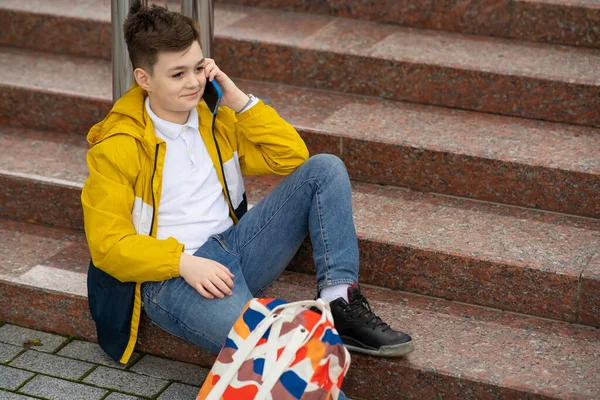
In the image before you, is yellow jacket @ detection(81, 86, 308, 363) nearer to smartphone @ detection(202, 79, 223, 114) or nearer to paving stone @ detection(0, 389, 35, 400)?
smartphone @ detection(202, 79, 223, 114)

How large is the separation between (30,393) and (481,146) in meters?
1.96

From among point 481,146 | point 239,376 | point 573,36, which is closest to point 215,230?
point 239,376

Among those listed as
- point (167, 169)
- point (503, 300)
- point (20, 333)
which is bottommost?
point (20, 333)

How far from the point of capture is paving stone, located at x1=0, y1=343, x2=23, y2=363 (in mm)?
3330

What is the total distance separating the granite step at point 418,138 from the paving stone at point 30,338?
1149 millimetres

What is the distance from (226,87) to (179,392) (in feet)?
3.47

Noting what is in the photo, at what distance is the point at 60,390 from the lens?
10.3 feet

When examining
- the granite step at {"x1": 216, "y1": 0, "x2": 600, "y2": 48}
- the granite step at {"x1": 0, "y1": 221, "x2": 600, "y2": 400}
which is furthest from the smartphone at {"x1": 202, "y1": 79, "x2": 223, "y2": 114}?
the granite step at {"x1": 216, "y1": 0, "x2": 600, "y2": 48}

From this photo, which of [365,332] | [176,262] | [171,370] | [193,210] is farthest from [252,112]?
[171,370]

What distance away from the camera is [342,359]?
2715 mm

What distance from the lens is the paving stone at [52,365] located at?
10.7 ft

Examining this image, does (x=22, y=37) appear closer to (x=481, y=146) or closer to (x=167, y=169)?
(x=167, y=169)

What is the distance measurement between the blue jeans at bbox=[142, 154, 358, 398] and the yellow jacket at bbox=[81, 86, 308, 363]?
0.27ft

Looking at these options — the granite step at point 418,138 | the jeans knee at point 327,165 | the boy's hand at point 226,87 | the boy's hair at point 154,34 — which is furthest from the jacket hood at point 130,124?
the granite step at point 418,138
